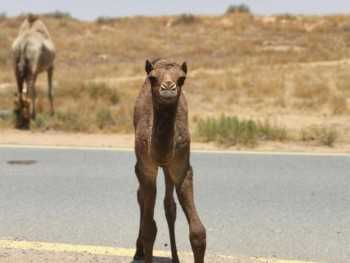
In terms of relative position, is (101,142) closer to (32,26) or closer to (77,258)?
(32,26)

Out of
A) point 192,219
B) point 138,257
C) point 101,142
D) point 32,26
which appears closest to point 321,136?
point 101,142

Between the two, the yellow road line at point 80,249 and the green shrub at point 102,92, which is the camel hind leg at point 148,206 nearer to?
the yellow road line at point 80,249

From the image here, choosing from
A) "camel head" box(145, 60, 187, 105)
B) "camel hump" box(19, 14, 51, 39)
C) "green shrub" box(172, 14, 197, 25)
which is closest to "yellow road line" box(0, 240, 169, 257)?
"camel head" box(145, 60, 187, 105)

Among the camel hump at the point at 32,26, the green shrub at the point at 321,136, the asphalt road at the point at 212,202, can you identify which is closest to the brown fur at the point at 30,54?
the camel hump at the point at 32,26

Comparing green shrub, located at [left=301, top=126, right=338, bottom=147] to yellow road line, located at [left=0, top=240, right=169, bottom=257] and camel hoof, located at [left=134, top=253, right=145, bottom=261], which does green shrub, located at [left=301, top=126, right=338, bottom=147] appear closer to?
yellow road line, located at [left=0, top=240, right=169, bottom=257]

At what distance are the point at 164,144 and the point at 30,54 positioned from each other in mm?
10688

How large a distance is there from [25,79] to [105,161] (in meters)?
4.81

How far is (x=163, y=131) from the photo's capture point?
3.29m

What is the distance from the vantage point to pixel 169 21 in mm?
56000

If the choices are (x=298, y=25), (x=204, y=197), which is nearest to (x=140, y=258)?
(x=204, y=197)

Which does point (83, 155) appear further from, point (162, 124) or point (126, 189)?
point (162, 124)

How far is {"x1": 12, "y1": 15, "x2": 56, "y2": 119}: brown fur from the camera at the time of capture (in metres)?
13.1

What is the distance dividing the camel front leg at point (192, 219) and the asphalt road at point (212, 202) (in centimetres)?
162

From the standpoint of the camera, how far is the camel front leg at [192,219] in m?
3.46
